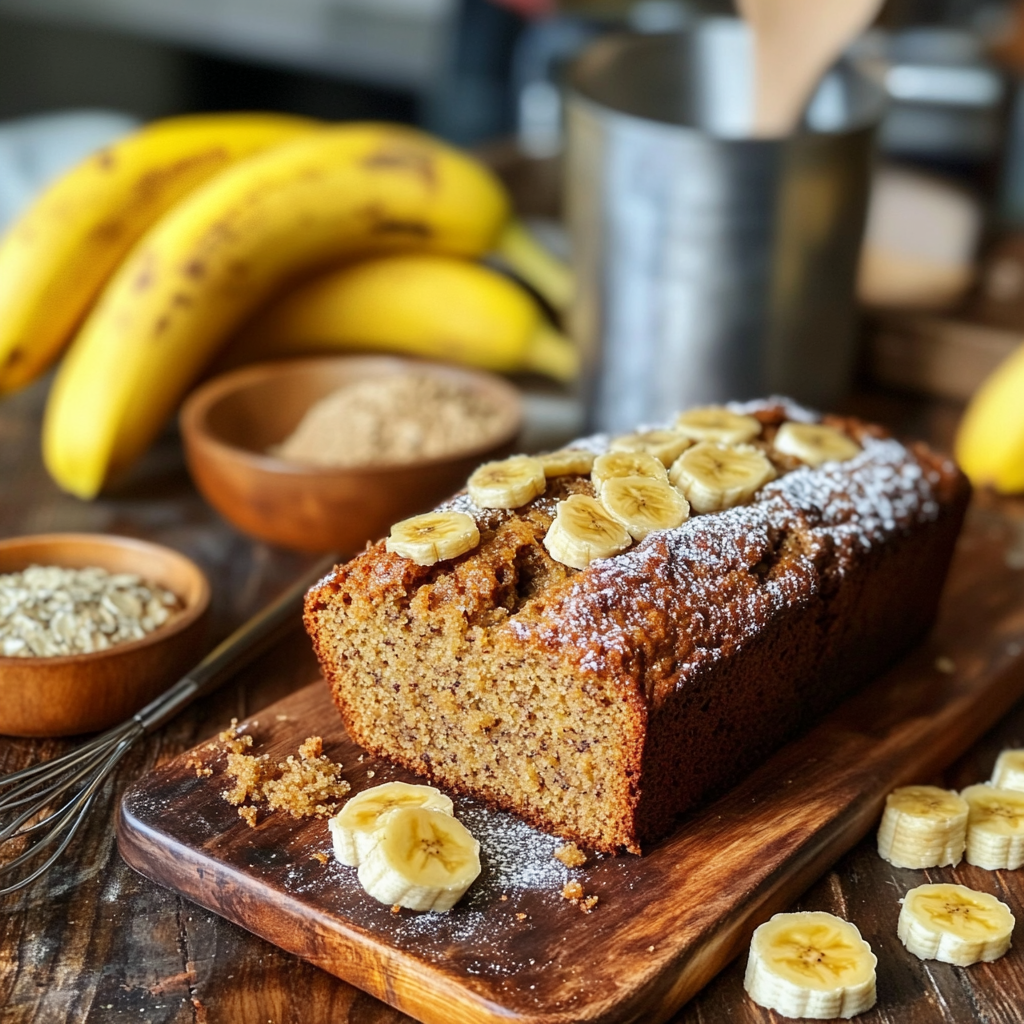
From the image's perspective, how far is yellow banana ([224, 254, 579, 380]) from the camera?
2.51 meters

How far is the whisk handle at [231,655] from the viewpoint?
1.56m

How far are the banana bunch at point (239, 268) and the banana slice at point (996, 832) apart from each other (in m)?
1.28

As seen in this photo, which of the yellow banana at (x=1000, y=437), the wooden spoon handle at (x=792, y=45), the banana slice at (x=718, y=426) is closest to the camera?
the banana slice at (x=718, y=426)

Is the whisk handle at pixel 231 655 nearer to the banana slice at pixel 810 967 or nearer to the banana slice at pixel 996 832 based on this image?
the banana slice at pixel 810 967

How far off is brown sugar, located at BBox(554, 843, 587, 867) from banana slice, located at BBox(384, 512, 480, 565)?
33cm

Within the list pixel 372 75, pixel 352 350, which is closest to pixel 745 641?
pixel 352 350

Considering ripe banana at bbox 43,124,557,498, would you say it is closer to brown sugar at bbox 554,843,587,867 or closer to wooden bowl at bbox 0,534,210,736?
wooden bowl at bbox 0,534,210,736

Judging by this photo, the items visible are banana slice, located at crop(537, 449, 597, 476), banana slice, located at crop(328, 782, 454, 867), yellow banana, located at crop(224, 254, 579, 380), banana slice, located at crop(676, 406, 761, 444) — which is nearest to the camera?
banana slice, located at crop(328, 782, 454, 867)

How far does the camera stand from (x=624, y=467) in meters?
1.52

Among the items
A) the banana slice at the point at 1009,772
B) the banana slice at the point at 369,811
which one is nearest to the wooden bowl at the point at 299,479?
the banana slice at the point at 369,811

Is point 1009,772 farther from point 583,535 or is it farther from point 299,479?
point 299,479

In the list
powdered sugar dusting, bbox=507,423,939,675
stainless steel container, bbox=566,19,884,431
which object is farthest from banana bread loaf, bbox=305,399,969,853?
stainless steel container, bbox=566,19,884,431

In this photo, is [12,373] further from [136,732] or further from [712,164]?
[712,164]

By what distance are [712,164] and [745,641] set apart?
942 mm
